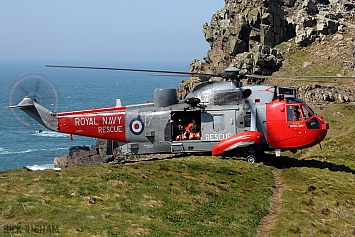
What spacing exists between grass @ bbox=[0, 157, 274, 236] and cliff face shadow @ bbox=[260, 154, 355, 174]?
389cm

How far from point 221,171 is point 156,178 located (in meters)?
4.36

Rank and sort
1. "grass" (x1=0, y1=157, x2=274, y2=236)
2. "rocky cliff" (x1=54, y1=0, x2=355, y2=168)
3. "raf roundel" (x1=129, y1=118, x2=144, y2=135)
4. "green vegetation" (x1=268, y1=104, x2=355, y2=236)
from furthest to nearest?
"rocky cliff" (x1=54, y1=0, x2=355, y2=168), "raf roundel" (x1=129, y1=118, x2=144, y2=135), "green vegetation" (x1=268, y1=104, x2=355, y2=236), "grass" (x1=0, y1=157, x2=274, y2=236)

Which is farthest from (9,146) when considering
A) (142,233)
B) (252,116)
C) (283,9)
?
(142,233)

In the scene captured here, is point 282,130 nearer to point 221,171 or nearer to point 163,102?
point 221,171

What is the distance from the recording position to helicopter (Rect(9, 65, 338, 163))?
23781 mm

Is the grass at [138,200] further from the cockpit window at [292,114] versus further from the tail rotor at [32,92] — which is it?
the tail rotor at [32,92]

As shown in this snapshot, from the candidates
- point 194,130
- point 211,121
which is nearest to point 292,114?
point 211,121

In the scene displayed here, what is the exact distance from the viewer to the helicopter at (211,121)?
23.8 metres

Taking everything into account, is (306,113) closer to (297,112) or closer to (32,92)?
(297,112)

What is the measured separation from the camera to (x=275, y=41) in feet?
245

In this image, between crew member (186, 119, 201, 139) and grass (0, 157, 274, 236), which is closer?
Answer: grass (0, 157, 274, 236)

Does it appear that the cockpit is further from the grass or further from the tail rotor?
the tail rotor

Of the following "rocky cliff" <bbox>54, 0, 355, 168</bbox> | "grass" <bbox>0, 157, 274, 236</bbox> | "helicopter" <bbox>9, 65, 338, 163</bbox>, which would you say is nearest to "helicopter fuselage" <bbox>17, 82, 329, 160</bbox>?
"helicopter" <bbox>9, 65, 338, 163</bbox>

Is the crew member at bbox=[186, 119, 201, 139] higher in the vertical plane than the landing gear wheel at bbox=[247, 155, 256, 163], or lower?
higher
